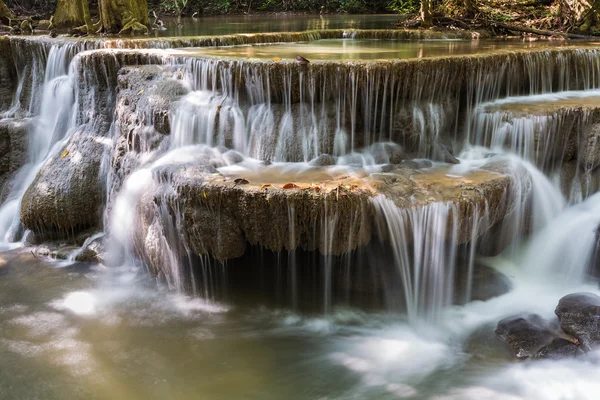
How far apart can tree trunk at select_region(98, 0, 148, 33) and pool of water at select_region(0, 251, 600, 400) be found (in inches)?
314

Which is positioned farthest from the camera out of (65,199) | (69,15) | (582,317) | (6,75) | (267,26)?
(267,26)

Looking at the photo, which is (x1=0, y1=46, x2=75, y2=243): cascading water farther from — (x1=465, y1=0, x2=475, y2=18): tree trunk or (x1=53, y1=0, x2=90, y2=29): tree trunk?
(x1=465, y1=0, x2=475, y2=18): tree trunk

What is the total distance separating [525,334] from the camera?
16.7 feet

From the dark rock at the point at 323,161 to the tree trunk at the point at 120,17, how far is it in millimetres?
8004

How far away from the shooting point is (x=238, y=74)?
22.4 ft

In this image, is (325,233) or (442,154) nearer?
(325,233)

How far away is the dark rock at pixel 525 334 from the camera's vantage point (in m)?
4.95

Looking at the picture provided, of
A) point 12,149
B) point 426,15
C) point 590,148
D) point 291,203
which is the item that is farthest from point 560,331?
point 426,15

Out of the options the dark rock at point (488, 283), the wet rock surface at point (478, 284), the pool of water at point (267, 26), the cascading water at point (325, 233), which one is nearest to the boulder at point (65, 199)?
the cascading water at point (325, 233)

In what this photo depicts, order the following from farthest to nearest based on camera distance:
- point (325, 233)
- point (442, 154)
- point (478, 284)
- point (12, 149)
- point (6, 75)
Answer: point (6, 75) → point (12, 149) → point (442, 154) → point (478, 284) → point (325, 233)

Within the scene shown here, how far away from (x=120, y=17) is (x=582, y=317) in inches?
456

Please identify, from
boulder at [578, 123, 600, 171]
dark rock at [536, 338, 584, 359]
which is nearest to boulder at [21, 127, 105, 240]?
dark rock at [536, 338, 584, 359]

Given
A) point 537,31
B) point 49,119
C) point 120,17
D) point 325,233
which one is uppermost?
point 120,17

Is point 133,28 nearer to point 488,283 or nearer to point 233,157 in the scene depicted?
point 233,157
